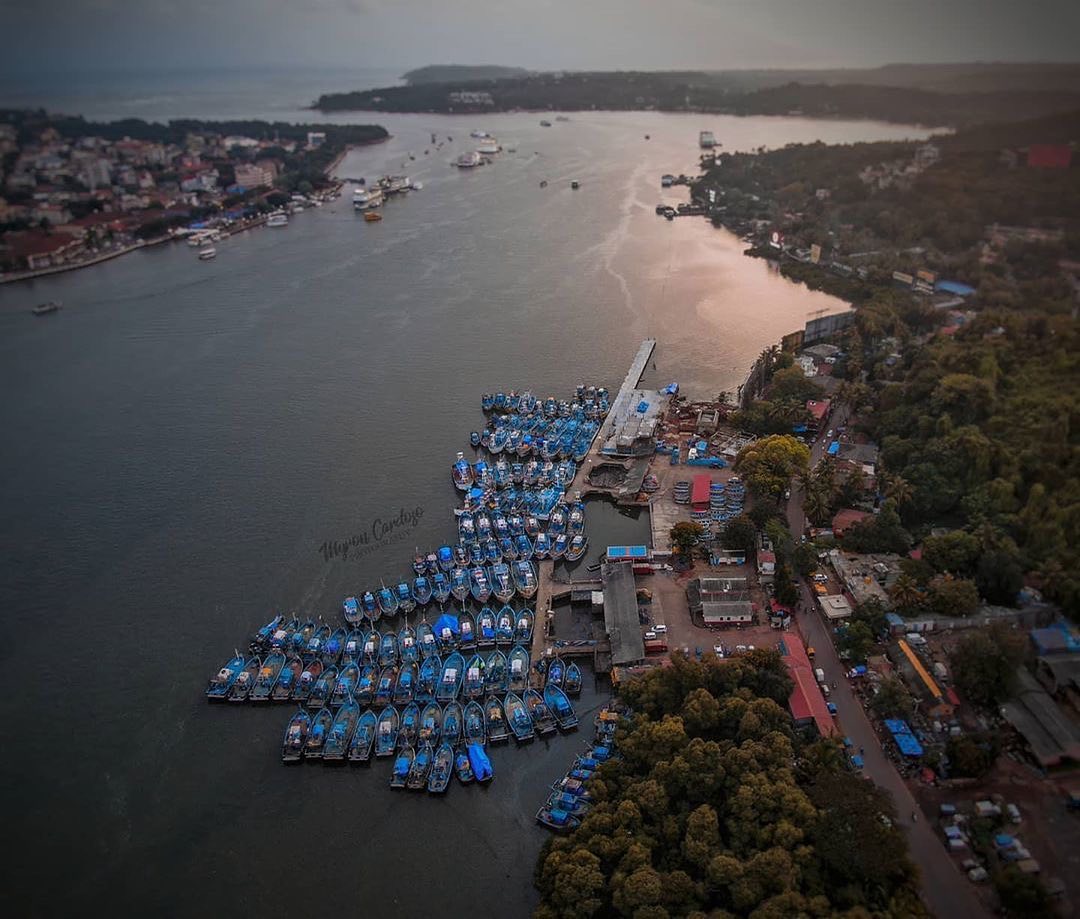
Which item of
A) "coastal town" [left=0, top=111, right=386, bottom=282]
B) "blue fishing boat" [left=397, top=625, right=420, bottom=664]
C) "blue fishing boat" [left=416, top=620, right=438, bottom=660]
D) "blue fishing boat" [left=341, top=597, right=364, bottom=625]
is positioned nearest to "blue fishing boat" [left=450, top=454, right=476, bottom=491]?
"blue fishing boat" [left=341, top=597, right=364, bottom=625]

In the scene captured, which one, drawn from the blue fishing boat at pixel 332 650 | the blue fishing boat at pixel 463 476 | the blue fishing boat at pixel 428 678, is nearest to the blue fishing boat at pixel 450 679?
the blue fishing boat at pixel 428 678

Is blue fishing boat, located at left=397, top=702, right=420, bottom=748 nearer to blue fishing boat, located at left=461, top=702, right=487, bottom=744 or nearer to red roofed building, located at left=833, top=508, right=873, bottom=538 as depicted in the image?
blue fishing boat, located at left=461, top=702, right=487, bottom=744

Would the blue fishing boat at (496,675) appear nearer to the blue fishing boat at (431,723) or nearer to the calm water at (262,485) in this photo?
the blue fishing boat at (431,723)

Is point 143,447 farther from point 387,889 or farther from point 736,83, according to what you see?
point 736,83

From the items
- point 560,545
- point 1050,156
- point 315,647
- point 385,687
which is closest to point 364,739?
point 385,687

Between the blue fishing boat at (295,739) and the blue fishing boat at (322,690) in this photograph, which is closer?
the blue fishing boat at (295,739)

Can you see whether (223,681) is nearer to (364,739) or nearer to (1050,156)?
(364,739)

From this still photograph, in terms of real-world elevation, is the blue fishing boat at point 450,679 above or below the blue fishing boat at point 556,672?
below
